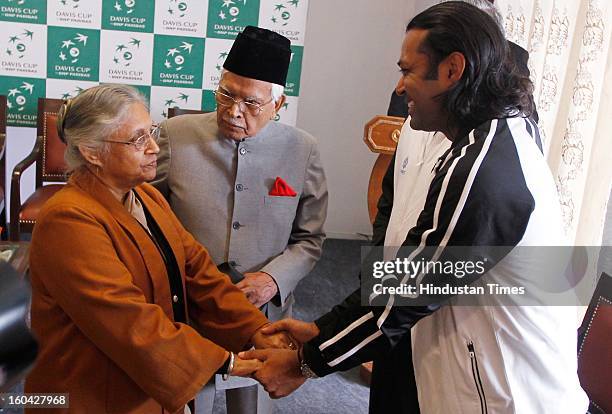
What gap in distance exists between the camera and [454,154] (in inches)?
54.3

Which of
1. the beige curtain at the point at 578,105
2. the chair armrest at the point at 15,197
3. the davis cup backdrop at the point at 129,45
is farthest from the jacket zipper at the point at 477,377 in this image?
the davis cup backdrop at the point at 129,45

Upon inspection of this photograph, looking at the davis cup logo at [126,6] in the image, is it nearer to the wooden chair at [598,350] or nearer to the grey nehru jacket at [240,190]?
the grey nehru jacket at [240,190]

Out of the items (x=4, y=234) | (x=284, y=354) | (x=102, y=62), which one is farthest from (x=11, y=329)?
(x=102, y=62)

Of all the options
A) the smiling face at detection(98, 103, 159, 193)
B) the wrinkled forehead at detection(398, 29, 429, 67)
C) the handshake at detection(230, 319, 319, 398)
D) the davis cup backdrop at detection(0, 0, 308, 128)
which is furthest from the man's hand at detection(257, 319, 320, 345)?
the davis cup backdrop at detection(0, 0, 308, 128)

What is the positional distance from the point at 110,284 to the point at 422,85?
0.82 m

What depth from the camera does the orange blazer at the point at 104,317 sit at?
61.9 inches

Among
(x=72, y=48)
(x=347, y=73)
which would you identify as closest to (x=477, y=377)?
(x=72, y=48)

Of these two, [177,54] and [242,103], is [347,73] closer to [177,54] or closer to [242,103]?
[177,54]

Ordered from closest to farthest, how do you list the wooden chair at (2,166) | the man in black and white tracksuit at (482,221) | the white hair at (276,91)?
the man in black and white tracksuit at (482,221) < the white hair at (276,91) < the wooden chair at (2,166)

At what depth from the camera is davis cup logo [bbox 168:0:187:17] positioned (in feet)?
14.1

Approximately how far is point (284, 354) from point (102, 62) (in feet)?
9.98

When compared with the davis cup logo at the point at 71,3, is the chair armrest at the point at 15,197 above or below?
below

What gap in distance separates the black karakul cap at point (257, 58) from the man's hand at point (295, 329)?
0.70 m

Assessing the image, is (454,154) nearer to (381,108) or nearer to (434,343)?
(434,343)
